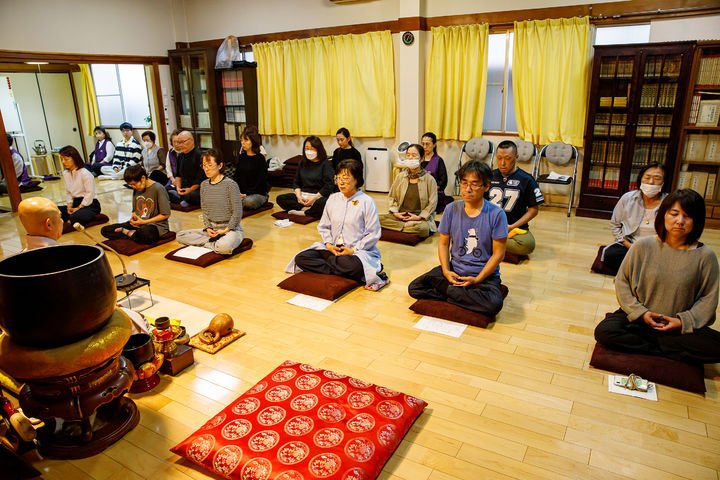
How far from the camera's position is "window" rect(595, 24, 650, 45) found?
18.8ft

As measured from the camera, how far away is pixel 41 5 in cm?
699

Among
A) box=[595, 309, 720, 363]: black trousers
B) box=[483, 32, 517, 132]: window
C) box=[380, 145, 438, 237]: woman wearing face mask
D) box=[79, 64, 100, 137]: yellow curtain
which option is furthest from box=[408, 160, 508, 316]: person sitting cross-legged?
box=[79, 64, 100, 137]: yellow curtain

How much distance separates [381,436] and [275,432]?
48cm

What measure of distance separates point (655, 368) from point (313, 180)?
4.43 m

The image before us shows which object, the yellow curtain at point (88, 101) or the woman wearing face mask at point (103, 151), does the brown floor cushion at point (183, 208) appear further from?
the yellow curtain at point (88, 101)

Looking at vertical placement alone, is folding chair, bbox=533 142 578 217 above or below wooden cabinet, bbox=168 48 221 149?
below

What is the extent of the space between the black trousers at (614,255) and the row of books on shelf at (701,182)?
7.14 feet

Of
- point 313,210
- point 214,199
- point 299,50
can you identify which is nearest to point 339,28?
point 299,50

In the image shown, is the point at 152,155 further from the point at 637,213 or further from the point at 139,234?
the point at 637,213

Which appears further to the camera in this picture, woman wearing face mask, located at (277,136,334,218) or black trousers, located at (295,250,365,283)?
woman wearing face mask, located at (277,136,334,218)

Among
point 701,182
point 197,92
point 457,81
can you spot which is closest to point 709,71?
point 701,182

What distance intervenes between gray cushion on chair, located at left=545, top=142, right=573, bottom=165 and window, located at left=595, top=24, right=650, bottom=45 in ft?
4.17

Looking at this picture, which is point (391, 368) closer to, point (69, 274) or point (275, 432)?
point (275, 432)

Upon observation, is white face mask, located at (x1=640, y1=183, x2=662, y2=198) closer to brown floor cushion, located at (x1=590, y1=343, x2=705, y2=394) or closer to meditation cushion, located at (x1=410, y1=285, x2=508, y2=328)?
meditation cushion, located at (x1=410, y1=285, x2=508, y2=328)
